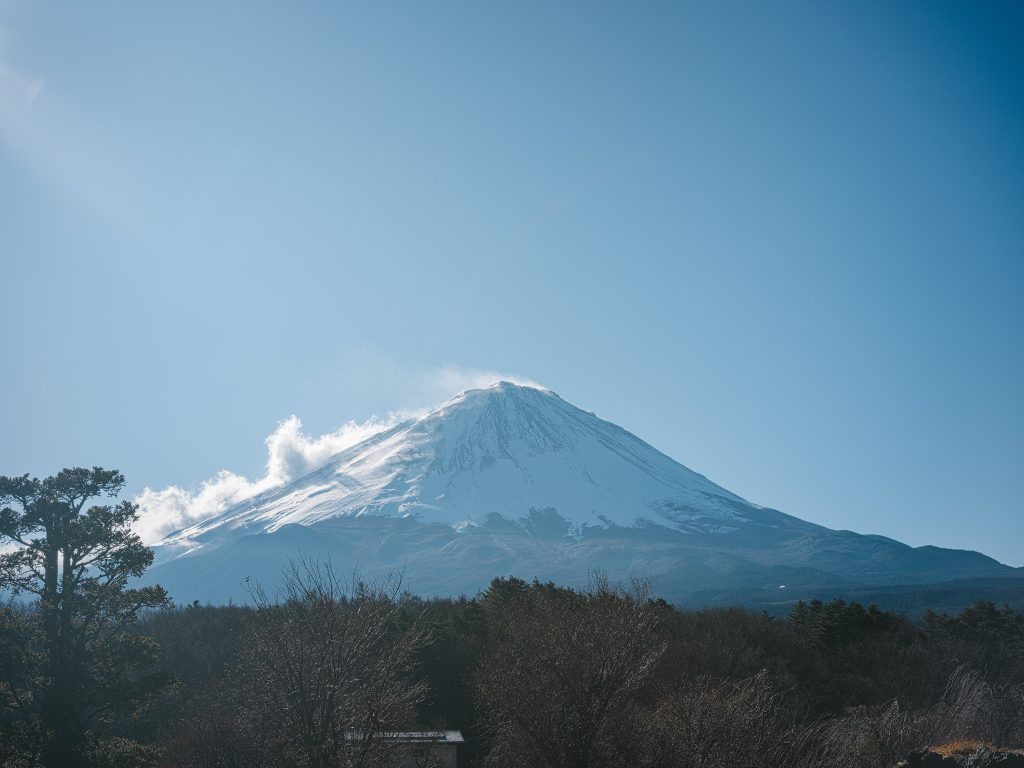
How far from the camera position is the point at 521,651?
18359mm

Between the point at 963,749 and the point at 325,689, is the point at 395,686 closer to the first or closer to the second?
the point at 325,689

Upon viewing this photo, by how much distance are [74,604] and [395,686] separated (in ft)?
34.4

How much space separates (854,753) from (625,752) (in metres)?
4.38

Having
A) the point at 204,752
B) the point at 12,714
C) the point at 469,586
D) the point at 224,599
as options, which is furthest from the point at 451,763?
the point at 224,599

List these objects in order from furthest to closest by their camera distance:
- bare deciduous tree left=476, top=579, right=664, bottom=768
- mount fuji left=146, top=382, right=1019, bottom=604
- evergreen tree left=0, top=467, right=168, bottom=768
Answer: mount fuji left=146, top=382, right=1019, bottom=604
evergreen tree left=0, top=467, right=168, bottom=768
bare deciduous tree left=476, top=579, right=664, bottom=768

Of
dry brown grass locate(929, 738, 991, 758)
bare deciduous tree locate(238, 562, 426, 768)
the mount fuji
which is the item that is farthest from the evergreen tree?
the mount fuji

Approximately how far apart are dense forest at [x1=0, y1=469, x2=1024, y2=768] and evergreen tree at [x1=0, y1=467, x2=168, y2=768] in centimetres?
5

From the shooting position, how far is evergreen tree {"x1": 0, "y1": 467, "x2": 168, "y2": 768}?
2150 cm

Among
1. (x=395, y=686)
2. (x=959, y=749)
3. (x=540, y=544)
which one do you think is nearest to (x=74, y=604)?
(x=395, y=686)

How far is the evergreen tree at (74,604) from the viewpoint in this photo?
2150 cm

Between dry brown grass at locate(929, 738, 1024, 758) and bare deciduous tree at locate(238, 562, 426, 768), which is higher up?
bare deciduous tree at locate(238, 562, 426, 768)

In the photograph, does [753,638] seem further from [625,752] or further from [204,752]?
[204,752]

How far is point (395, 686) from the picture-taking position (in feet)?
57.3

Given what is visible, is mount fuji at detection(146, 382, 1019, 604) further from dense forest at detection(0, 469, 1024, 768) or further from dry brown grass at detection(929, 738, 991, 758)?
dry brown grass at detection(929, 738, 991, 758)
